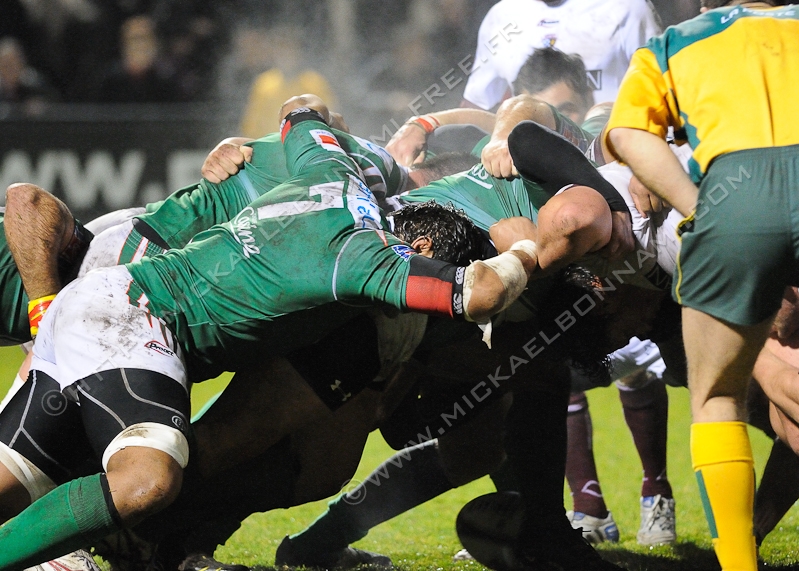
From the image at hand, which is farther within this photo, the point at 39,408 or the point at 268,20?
the point at 268,20

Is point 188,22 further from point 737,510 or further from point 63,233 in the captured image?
point 737,510

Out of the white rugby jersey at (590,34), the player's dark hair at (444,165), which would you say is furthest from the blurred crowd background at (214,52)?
the player's dark hair at (444,165)

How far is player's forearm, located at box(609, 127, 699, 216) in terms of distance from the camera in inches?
95.3

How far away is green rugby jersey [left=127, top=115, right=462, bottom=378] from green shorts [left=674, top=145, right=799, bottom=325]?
0.59 meters

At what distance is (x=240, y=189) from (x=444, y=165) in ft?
2.74

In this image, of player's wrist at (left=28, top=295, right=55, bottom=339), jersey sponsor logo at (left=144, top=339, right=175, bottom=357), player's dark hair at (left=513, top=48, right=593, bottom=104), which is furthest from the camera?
player's dark hair at (left=513, top=48, right=593, bottom=104)

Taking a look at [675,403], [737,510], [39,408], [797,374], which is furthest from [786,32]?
[675,403]

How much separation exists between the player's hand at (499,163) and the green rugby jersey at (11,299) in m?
1.46

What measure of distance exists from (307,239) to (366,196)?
0.84 ft

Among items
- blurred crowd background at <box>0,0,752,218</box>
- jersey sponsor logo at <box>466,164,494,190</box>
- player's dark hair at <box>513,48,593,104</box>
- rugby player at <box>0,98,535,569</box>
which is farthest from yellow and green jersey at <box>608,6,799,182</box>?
blurred crowd background at <box>0,0,752,218</box>

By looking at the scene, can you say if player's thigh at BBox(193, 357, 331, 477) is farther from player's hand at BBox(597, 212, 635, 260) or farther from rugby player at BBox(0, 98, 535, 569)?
player's hand at BBox(597, 212, 635, 260)

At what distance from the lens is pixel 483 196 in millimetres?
3105

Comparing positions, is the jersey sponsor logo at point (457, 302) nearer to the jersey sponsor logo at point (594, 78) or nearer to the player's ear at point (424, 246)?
the player's ear at point (424, 246)

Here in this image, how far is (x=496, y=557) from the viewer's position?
3135 millimetres
